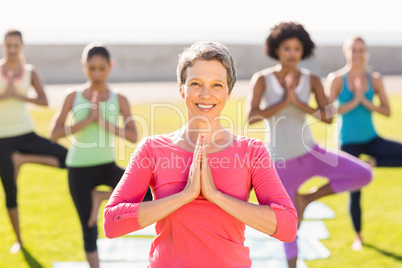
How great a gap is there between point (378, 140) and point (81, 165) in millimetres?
3038

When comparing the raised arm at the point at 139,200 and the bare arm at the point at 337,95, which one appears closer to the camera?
the raised arm at the point at 139,200

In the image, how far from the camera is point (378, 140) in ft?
16.3

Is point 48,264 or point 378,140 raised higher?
point 378,140

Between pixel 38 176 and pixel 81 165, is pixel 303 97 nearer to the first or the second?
pixel 81 165

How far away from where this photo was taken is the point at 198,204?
1886mm

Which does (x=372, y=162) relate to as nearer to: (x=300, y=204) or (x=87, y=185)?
(x=300, y=204)

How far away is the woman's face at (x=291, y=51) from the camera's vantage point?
3.96 meters

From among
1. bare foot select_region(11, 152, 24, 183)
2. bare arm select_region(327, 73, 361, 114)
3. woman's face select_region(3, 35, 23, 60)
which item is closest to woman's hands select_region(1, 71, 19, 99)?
woman's face select_region(3, 35, 23, 60)

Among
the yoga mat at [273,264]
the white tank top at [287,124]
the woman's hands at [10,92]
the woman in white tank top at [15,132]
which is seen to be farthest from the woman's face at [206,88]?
the woman's hands at [10,92]

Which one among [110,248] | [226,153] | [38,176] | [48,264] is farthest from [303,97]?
[38,176]

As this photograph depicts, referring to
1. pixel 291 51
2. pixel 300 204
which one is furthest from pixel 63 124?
pixel 300 204

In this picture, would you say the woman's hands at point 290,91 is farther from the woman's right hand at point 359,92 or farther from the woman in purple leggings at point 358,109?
the woman's right hand at point 359,92

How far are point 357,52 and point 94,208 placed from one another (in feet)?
10.5

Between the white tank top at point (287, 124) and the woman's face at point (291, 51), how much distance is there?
0.57ft
